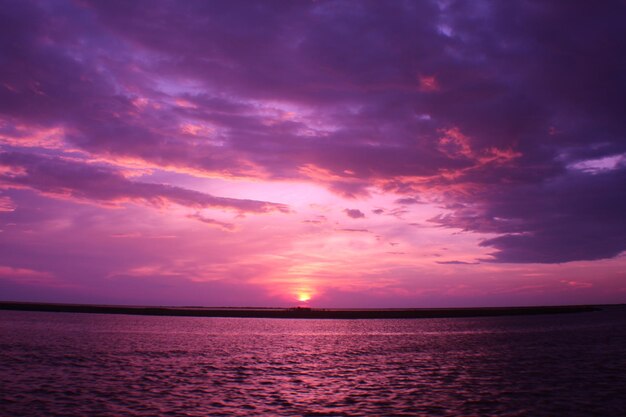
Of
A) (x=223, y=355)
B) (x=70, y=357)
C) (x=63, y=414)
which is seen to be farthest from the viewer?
(x=223, y=355)

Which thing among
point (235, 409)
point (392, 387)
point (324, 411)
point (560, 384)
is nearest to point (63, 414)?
point (235, 409)

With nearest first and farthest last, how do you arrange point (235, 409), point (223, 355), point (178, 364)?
1. point (235, 409)
2. point (178, 364)
3. point (223, 355)

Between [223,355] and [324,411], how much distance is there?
33.9m

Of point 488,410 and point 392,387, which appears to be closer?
point 488,410

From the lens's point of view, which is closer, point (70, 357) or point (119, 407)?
point (119, 407)

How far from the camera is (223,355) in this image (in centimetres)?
5834

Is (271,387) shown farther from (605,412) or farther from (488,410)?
(605,412)

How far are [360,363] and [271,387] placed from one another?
17.4m

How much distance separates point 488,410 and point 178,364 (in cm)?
3067

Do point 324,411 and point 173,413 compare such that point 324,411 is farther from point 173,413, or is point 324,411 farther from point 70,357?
point 70,357

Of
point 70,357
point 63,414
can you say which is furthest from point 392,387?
point 70,357

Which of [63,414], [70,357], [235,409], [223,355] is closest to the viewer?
[63,414]

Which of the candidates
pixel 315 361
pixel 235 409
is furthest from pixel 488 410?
pixel 315 361

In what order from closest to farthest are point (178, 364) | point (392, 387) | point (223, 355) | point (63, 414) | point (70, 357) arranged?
1. point (63, 414)
2. point (392, 387)
3. point (178, 364)
4. point (70, 357)
5. point (223, 355)
